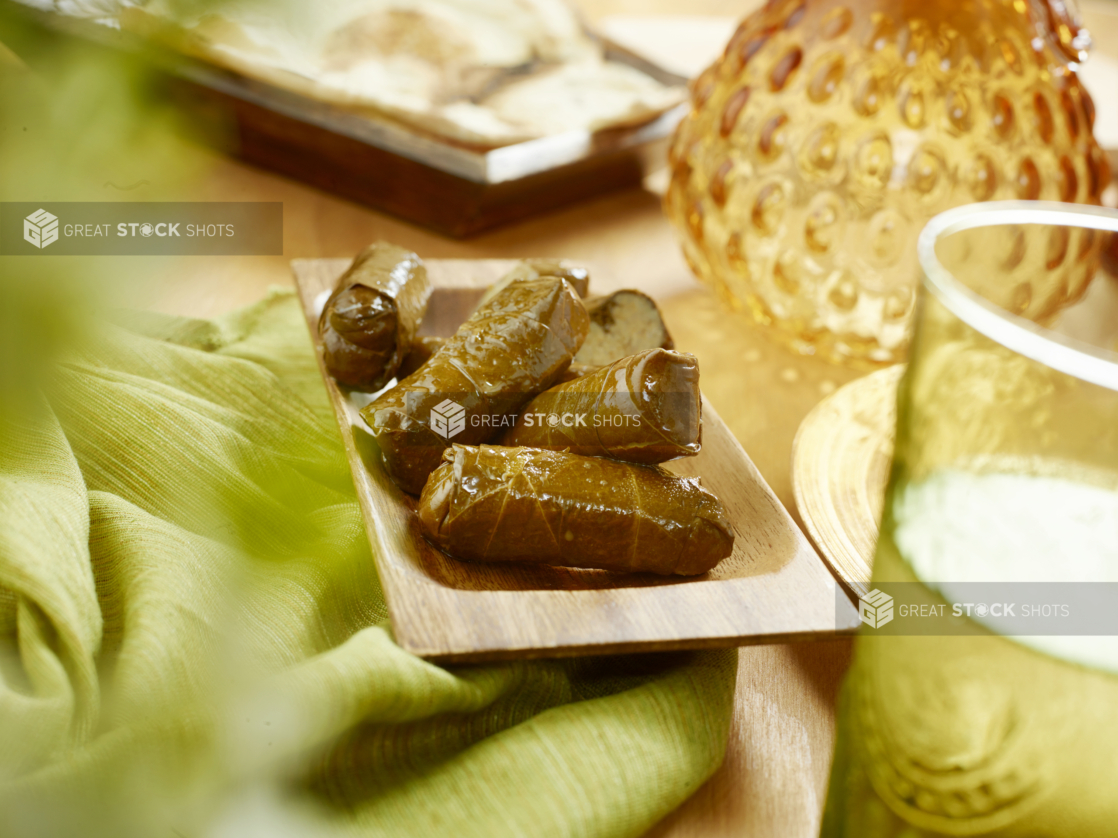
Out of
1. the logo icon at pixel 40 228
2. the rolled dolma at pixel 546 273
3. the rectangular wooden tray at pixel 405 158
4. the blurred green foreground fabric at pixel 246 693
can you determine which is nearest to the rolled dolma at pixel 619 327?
the rolled dolma at pixel 546 273

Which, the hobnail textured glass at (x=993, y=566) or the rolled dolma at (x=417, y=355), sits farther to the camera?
the rolled dolma at (x=417, y=355)

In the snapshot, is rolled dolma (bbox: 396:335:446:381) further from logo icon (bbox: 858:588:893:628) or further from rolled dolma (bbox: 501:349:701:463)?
logo icon (bbox: 858:588:893:628)

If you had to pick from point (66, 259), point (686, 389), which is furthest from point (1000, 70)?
point (66, 259)

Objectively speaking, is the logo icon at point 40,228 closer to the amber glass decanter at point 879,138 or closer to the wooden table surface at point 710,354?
the wooden table surface at point 710,354

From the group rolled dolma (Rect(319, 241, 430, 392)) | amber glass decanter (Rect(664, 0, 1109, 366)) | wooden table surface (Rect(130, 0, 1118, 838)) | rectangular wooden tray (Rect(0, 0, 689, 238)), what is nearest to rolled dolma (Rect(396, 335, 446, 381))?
rolled dolma (Rect(319, 241, 430, 392))

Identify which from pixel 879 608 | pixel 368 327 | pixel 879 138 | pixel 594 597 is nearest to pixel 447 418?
pixel 368 327

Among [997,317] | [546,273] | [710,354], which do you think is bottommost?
[710,354]

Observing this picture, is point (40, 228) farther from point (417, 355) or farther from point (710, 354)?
point (710, 354)
